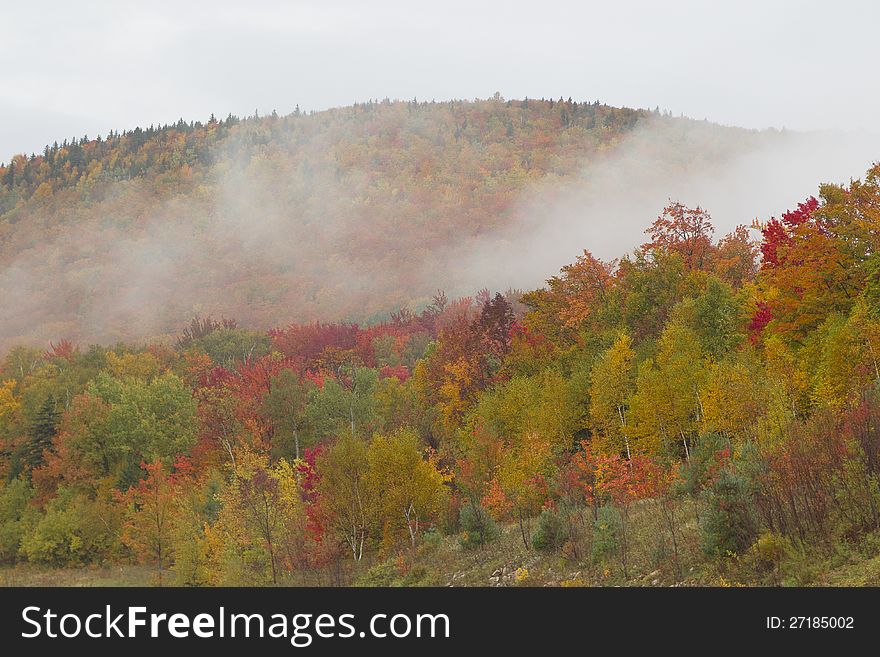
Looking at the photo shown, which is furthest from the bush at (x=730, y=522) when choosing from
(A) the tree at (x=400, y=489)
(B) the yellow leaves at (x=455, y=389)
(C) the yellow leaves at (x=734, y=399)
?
(B) the yellow leaves at (x=455, y=389)

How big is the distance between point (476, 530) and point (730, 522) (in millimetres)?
14338

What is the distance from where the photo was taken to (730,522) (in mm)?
19078

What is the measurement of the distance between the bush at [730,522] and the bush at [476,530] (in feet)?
44.2

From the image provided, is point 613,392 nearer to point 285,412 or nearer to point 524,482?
point 524,482

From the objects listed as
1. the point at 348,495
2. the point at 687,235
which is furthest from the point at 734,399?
the point at 687,235

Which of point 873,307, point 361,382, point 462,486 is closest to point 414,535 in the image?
point 462,486

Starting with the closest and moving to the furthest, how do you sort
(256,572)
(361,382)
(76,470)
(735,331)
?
(256,572) → (735,331) → (76,470) → (361,382)

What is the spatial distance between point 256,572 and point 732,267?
4047cm

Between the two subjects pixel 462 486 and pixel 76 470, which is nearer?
pixel 462 486

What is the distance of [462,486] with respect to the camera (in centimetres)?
4769

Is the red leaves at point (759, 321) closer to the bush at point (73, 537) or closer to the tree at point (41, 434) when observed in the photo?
the bush at point (73, 537)

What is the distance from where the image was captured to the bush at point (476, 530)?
103ft

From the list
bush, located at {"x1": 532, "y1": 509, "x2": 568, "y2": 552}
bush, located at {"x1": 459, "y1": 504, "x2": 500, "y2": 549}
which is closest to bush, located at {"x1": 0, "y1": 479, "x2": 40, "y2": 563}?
bush, located at {"x1": 459, "y1": 504, "x2": 500, "y2": 549}
